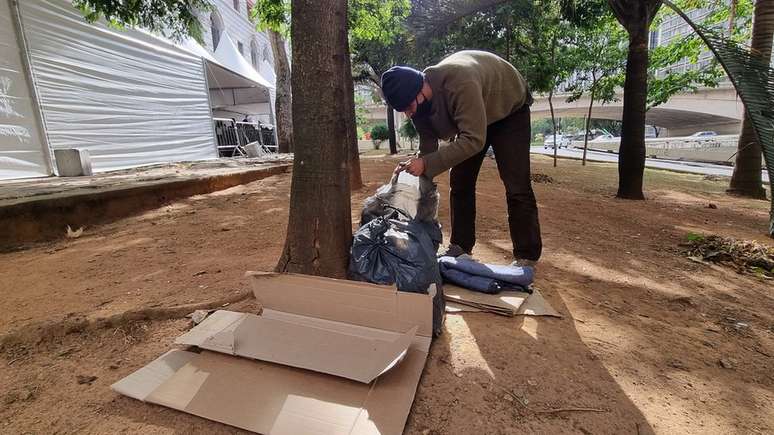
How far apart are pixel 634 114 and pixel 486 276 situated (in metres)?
5.68

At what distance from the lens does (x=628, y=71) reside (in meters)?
5.99

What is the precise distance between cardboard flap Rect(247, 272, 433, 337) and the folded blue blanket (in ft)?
1.99

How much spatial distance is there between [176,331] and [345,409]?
1.03m

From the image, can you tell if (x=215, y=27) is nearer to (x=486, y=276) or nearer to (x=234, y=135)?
(x=234, y=135)

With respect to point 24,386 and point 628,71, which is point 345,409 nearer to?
point 24,386

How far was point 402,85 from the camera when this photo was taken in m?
1.92

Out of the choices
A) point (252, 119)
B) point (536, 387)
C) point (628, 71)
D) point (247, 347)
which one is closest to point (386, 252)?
point (247, 347)

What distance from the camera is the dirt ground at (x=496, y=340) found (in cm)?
124

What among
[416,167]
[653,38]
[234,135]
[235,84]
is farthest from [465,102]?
[653,38]

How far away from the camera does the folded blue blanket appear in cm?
207

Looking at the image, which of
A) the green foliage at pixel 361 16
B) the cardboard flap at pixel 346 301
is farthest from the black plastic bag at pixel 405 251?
the green foliage at pixel 361 16

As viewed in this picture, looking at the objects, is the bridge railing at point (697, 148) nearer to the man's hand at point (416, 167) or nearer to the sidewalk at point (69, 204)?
the man's hand at point (416, 167)

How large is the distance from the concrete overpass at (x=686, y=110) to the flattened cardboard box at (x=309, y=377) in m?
20.8

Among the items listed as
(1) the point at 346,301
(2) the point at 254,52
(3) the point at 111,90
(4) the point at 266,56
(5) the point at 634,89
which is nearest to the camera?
(1) the point at 346,301
